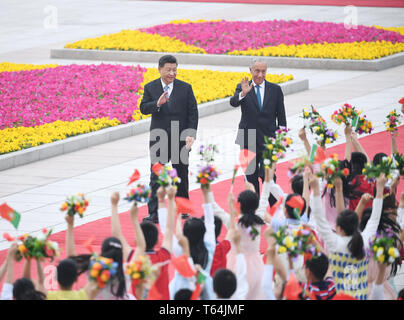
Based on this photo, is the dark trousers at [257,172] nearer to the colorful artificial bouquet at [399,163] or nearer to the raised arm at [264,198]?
the raised arm at [264,198]

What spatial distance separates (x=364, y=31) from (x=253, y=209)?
1640 centimetres

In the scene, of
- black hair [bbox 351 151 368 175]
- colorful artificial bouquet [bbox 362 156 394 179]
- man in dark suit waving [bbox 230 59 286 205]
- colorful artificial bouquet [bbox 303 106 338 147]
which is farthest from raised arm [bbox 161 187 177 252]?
man in dark suit waving [bbox 230 59 286 205]

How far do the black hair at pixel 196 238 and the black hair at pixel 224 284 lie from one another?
102cm

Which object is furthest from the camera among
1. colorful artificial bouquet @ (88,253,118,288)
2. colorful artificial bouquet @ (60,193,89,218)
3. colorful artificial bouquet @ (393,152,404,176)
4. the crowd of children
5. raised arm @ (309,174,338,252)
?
colorful artificial bouquet @ (393,152,404,176)

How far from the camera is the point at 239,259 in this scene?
6680 millimetres

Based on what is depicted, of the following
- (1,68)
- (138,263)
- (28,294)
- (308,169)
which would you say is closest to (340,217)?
(308,169)

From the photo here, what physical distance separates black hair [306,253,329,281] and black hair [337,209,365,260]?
41 cm

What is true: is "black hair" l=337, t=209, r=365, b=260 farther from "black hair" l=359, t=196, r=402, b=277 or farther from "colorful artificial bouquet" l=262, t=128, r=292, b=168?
"colorful artificial bouquet" l=262, t=128, r=292, b=168

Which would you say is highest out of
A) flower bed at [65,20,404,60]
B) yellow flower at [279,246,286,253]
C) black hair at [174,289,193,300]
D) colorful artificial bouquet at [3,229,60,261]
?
flower bed at [65,20,404,60]

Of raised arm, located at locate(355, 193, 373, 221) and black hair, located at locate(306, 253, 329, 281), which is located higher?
raised arm, located at locate(355, 193, 373, 221)

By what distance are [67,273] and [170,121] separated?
4680 mm

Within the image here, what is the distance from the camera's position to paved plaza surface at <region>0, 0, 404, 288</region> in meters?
11.9

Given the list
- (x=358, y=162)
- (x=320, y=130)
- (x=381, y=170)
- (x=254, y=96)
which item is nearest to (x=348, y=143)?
(x=320, y=130)

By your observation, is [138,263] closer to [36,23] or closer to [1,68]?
[1,68]
